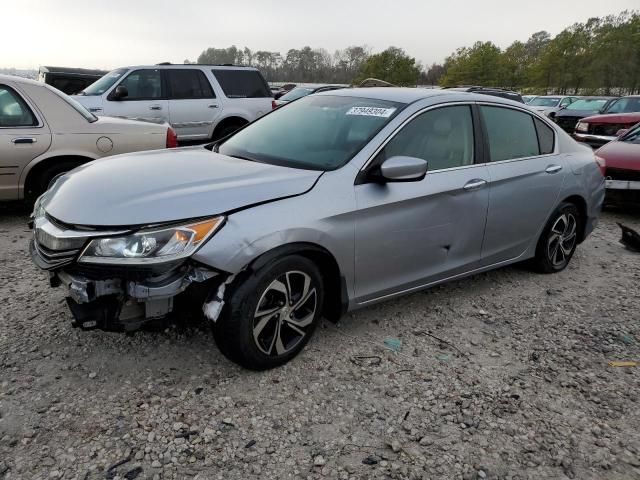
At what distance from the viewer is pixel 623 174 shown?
681 cm

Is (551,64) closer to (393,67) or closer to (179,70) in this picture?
(393,67)

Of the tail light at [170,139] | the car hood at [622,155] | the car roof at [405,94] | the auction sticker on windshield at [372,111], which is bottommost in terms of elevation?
the car hood at [622,155]

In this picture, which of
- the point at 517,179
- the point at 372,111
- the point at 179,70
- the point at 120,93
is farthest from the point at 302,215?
the point at 179,70

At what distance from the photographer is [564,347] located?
347cm

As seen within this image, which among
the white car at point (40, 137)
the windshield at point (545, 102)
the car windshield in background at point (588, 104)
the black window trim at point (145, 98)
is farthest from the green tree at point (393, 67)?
the white car at point (40, 137)

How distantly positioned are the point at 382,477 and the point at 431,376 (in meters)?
0.89

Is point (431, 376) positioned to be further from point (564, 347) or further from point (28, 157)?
point (28, 157)

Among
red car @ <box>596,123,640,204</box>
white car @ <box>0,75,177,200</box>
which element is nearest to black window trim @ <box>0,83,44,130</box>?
white car @ <box>0,75,177,200</box>

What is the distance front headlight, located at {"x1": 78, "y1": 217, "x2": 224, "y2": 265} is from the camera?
2549 millimetres

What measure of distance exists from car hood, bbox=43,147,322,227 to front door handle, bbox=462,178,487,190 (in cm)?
118

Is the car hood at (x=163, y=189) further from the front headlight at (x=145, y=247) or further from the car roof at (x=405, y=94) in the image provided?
the car roof at (x=405, y=94)

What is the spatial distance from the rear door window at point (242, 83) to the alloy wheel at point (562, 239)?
704 cm

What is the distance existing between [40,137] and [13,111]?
14.4 inches

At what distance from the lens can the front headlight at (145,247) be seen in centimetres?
255
